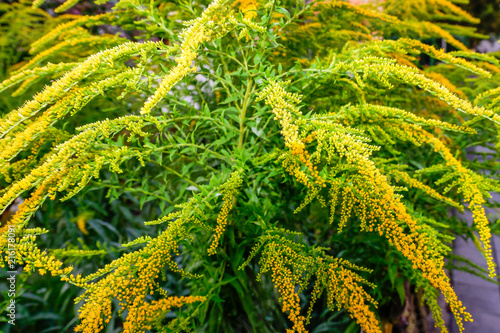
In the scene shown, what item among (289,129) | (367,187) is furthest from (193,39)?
(367,187)

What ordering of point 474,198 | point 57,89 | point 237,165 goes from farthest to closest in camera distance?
point 237,165, point 474,198, point 57,89

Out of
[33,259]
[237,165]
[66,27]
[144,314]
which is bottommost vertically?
[144,314]

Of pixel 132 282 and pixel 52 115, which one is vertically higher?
pixel 52 115

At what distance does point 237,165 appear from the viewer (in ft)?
2.80

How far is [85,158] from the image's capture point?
77 centimetres

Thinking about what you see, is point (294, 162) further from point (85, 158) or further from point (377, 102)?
point (377, 102)

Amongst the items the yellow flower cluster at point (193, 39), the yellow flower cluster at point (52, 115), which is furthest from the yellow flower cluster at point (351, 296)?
the yellow flower cluster at point (52, 115)

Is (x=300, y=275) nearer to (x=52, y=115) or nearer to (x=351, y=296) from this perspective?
(x=351, y=296)

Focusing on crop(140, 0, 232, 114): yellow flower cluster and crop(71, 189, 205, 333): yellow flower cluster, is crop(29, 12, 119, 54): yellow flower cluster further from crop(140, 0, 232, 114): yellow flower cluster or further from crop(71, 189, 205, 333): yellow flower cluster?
crop(71, 189, 205, 333): yellow flower cluster

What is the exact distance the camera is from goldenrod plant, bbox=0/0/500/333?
0.67 m

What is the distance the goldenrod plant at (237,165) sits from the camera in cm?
67

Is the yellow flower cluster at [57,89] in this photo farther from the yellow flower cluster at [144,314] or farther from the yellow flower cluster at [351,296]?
the yellow flower cluster at [351,296]

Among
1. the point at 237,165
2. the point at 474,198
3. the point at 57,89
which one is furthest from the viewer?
the point at 237,165

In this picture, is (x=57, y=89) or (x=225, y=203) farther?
(x=225, y=203)
